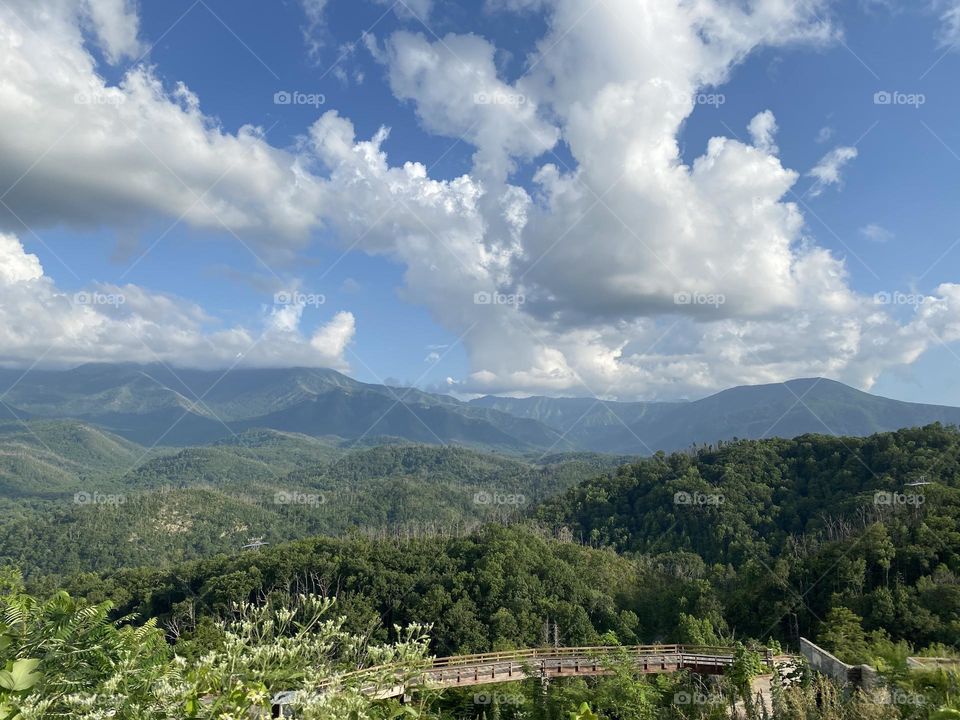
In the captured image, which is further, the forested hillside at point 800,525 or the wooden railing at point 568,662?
the forested hillside at point 800,525

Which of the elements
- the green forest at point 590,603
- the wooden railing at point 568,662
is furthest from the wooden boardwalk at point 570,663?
the green forest at point 590,603

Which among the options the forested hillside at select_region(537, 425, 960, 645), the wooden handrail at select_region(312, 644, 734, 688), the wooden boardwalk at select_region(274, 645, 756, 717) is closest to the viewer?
the wooden boardwalk at select_region(274, 645, 756, 717)

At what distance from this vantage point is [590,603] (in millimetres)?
59250

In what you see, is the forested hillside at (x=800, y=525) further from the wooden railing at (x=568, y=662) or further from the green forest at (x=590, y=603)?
the wooden railing at (x=568, y=662)

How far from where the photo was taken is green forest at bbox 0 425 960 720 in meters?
5.69

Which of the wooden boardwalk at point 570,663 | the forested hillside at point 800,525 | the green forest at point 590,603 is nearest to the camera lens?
the green forest at point 590,603

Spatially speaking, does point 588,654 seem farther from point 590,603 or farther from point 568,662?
point 590,603

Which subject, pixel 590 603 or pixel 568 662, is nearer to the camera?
pixel 568 662

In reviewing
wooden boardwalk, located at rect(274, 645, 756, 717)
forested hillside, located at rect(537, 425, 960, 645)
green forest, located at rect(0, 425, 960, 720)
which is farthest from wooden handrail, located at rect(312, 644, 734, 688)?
forested hillside, located at rect(537, 425, 960, 645)

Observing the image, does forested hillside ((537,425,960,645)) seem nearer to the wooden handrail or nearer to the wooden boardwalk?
the wooden handrail

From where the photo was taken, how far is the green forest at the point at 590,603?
569cm

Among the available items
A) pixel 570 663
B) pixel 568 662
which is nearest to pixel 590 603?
pixel 568 662

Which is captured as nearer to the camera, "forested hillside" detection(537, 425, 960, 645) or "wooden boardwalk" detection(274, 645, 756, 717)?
"wooden boardwalk" detection(274, 645, 756, 717)

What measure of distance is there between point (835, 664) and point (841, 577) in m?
33.5
